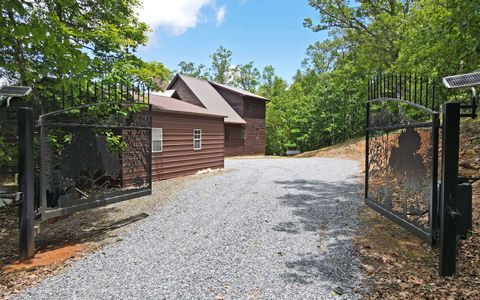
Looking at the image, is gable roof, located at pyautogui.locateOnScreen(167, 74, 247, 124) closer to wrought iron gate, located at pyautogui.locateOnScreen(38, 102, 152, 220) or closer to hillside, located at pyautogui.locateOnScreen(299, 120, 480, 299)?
wrought iron gate, located at pyautogui.locateOnScreen(38, 102, 152, 220)

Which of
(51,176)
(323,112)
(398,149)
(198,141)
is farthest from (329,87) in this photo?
(51,176)

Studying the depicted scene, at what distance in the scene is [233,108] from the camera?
26.1 meters

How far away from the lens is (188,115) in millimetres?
13734

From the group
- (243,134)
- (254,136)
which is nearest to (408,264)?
(243,134)

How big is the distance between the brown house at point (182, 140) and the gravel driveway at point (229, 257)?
4.70 meters

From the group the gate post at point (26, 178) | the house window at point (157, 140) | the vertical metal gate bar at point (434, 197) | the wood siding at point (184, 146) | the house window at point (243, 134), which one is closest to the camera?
the vertical metal gate bar at point (434, 197)

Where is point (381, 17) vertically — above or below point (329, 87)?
above

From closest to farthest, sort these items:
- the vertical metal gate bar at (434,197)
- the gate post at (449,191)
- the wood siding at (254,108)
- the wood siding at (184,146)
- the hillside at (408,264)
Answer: the hillside at (408,264) < the gate post at (449,191) < the vertical metal gate bar at (434,197) < the wood siding at (184,146) < the wood siding at (254,108)

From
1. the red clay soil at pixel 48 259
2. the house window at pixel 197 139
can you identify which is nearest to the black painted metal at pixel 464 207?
the red clay soil at pixel 48 259

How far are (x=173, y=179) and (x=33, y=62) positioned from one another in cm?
679

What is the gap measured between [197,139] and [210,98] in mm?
9960

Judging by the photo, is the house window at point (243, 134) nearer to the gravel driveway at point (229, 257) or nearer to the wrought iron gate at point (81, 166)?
the gravel driveway at point (229, 257)

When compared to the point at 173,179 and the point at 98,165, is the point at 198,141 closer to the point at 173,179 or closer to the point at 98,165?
the point at 173,179

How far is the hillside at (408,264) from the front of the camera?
340cm
